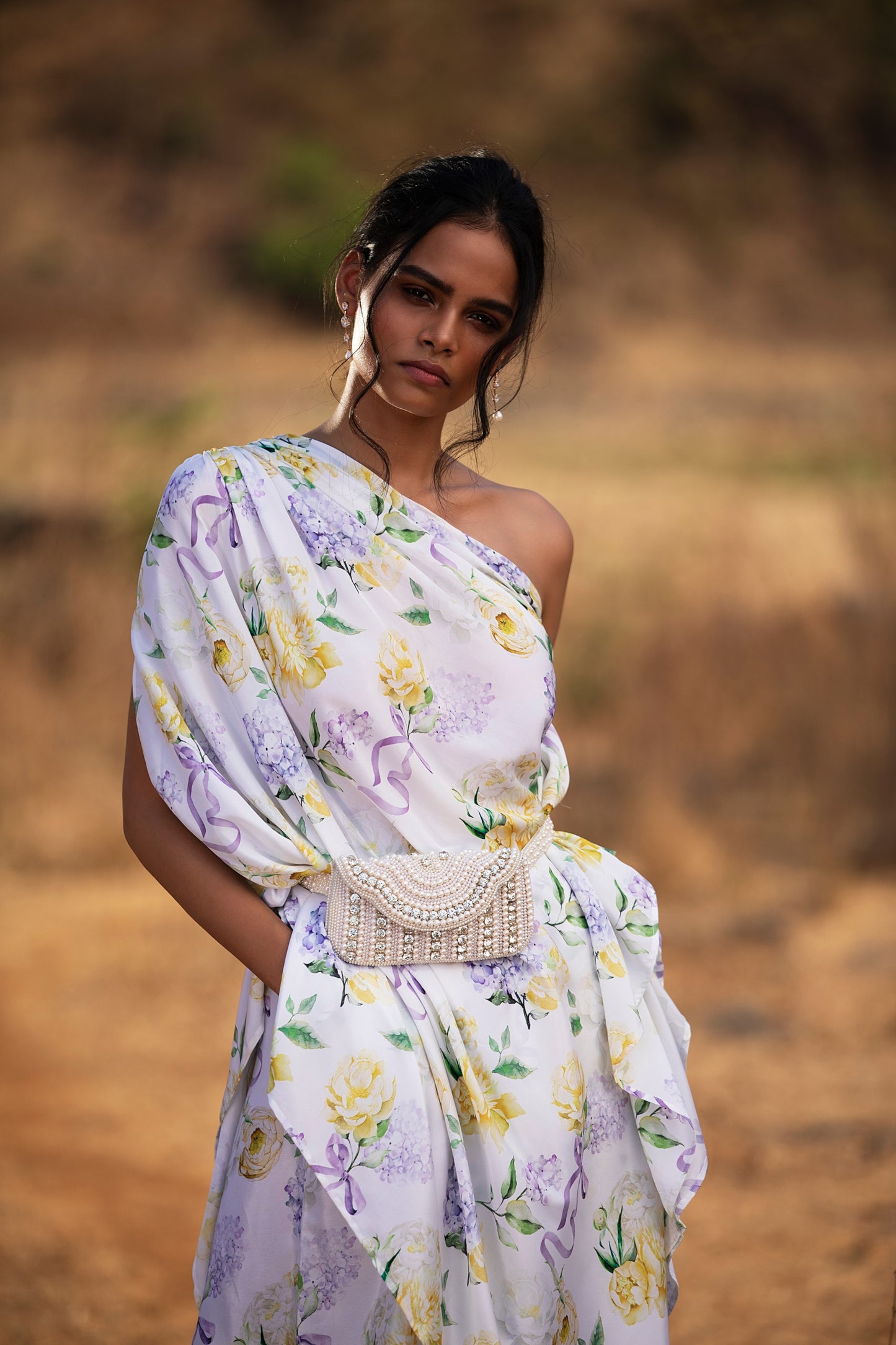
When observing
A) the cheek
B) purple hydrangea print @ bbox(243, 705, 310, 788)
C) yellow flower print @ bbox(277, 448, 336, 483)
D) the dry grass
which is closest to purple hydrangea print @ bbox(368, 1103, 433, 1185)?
purple hydrangea print @ bbox(243, 705, 310, 788)

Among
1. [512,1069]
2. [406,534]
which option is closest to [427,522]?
[406,534]

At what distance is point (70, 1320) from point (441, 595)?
199cm

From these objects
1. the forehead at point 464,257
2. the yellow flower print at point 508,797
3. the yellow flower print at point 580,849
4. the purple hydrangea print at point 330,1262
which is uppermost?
the forehead at point 464,257

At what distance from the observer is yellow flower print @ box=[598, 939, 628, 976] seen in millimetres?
1387

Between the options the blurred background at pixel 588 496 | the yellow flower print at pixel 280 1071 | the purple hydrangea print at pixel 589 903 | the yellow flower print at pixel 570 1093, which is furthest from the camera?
the blurred background at pixel 588 496

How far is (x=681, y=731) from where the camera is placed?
20.5ft

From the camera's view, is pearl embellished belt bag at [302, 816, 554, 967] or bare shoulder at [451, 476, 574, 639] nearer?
pearl embellished belt bag at [302, 816, 554, 967]

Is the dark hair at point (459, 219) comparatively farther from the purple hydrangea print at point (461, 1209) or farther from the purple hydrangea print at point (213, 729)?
the purple hydrangea print at point (461, 1209)

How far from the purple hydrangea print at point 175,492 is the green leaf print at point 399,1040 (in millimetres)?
553

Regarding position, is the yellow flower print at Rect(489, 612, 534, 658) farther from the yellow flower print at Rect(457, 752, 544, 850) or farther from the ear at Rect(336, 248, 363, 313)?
the ear at Rect(336, 248, 363, 313)

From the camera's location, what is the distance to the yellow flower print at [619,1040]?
135 cm

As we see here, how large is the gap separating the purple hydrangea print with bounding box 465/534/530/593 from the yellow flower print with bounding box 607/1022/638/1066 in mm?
490

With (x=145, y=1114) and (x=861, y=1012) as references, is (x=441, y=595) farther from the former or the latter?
(x=861, y=1012)

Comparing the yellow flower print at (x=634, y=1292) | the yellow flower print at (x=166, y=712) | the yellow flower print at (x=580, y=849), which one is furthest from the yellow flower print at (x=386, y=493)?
the yellow flower print at (x=634, y=1292)
